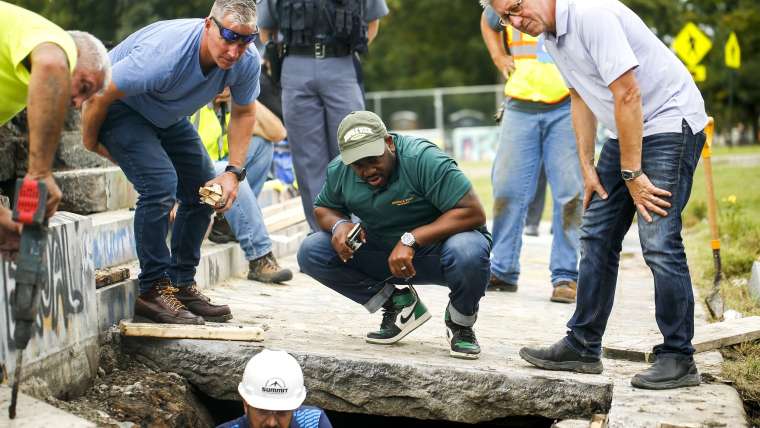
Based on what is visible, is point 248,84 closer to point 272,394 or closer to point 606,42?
point 272,394

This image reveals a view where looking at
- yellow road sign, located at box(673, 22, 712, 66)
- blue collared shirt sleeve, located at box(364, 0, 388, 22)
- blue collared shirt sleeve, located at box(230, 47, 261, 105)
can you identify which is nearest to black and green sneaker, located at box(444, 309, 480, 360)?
blue collared shirt sleeve, located at box(230, 47, 261, 105)

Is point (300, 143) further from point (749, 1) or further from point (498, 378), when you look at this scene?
point (749, 1)

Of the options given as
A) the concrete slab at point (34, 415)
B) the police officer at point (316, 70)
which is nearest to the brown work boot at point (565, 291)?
the police officer at point (316, 70)

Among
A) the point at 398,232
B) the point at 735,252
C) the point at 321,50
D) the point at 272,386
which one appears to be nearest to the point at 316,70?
the point at 321,50

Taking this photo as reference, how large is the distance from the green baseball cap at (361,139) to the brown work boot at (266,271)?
2.28m

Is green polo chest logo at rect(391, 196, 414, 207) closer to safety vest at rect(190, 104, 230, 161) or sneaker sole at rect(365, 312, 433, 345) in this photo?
sneaker sole at rect(365, 312, 433, 345)

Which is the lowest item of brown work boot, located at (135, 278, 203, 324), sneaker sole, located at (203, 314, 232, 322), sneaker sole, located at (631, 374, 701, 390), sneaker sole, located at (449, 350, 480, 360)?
sneaker sole, located at (449, 350, 480, 360)

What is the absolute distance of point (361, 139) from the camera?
475cm

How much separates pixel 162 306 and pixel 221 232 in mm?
2159

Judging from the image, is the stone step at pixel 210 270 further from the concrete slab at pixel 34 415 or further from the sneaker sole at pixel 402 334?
the sneaker sole at pixel 402 334

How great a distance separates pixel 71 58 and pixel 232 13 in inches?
48.9

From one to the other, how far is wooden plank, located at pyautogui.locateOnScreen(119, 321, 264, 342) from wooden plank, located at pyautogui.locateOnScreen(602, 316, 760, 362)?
1.74m

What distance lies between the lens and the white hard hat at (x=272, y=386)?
4.13 m

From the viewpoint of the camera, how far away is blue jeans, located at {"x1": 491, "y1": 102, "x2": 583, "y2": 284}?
6.52 m
